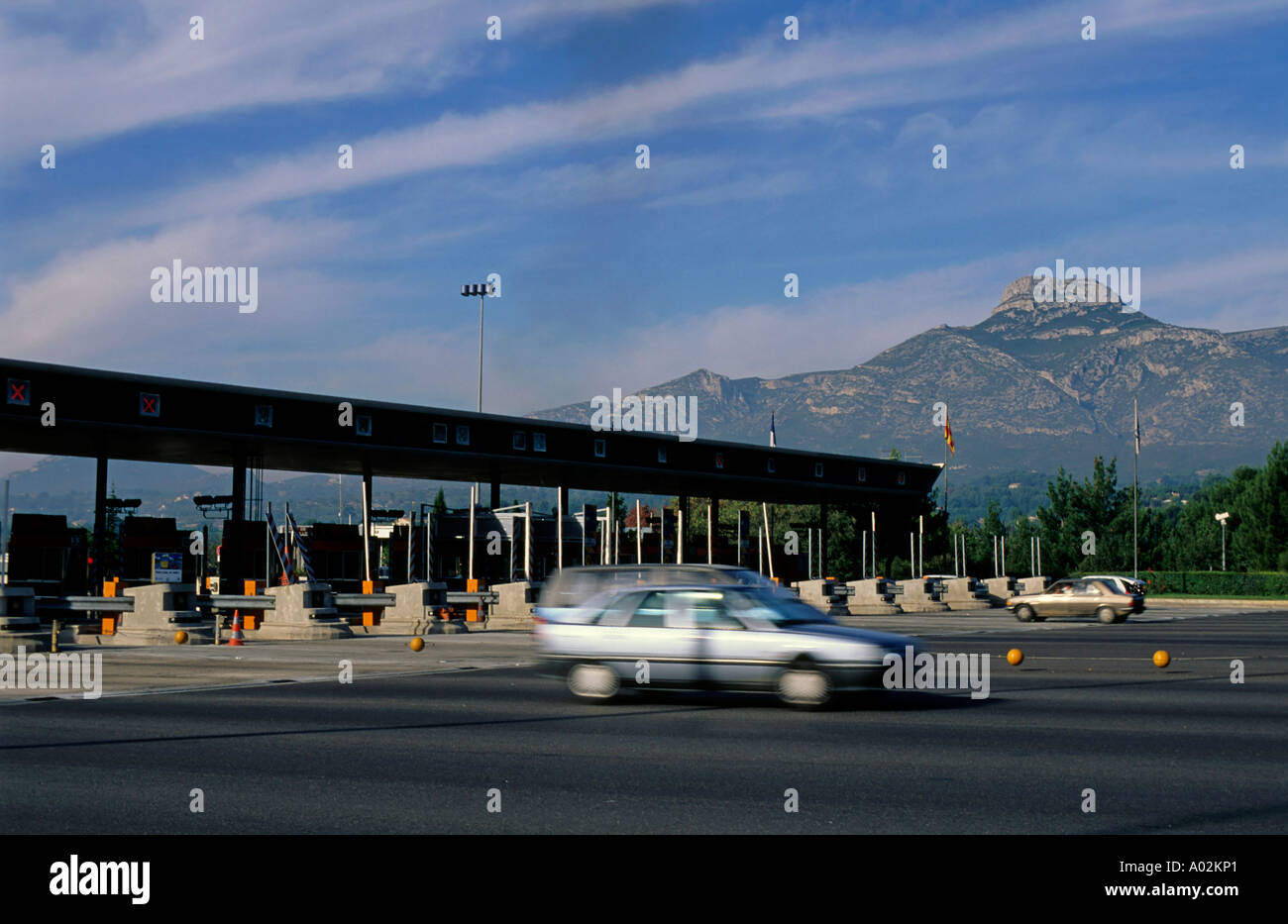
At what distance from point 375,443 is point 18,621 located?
18.7 meters

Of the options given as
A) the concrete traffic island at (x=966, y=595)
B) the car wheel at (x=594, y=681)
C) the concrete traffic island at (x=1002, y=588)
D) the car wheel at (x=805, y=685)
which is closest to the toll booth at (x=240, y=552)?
the car wheel at (x=594, y=681)

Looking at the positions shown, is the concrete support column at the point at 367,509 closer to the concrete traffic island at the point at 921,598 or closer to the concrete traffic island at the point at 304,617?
the concrete traffic island at the point at 304,617

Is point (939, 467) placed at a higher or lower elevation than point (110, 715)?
higher

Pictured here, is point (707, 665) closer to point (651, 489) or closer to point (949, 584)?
point (949, 584)

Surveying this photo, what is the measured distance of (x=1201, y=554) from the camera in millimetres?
132125

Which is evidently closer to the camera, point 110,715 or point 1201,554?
point 110,715

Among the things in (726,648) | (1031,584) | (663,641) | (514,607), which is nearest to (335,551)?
(514,607)

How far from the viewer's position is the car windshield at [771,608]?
1620 cm

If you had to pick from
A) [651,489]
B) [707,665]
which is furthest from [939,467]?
[707,665]

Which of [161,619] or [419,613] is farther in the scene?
[419,613]

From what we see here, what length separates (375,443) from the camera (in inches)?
1751

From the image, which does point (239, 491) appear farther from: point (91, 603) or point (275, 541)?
point (91, 603)

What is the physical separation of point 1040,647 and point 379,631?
1731 cm

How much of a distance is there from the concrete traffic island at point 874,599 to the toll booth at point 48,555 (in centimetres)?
3188
